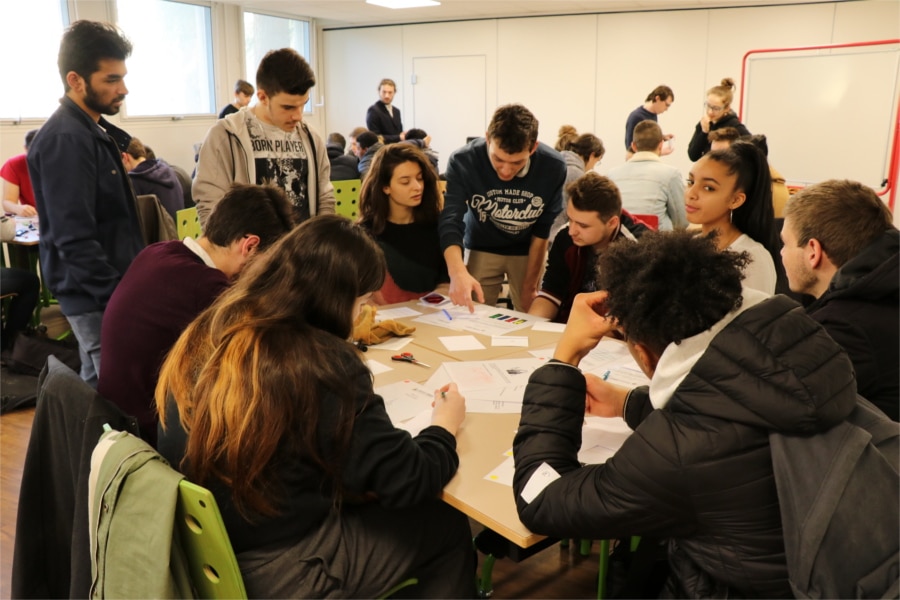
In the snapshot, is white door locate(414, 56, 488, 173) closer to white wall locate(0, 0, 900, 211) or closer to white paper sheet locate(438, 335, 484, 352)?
white wall locate(0, 0, 900, 211)

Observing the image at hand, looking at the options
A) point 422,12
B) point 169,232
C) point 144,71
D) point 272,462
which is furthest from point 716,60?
point 272,462

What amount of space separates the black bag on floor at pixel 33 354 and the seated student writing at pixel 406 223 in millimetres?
1982

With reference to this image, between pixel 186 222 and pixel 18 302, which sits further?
pixel 18 302

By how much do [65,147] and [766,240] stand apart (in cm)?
242

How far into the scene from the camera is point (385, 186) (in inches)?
120

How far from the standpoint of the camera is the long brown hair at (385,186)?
302 centimetres

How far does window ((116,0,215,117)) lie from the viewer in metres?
8.08

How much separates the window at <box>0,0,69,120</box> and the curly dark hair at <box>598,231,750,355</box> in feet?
22.1

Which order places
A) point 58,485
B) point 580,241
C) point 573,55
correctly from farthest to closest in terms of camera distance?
1. point 573,55
2. point 580,241
3. point 58,485

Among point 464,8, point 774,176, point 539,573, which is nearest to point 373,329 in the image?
point 539,573

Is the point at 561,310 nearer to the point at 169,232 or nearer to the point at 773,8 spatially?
the point at 169,232

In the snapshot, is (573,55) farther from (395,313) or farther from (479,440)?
(479,440)

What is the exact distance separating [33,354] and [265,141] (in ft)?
6.64

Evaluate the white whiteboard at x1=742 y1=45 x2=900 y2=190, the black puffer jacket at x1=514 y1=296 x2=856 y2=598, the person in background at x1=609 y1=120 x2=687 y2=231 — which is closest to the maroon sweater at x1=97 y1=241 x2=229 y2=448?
the black puffer jacket at x1=514 y1=296 x2=856 y2=598
